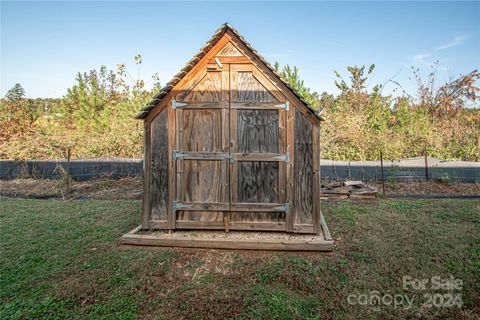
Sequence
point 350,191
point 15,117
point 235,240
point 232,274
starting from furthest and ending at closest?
point 15,117 → point 350,191 → point 235,240 → point 232,274

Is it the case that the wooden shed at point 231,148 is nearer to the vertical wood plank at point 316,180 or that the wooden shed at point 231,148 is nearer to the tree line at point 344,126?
the vertical wood plank at point 316,180

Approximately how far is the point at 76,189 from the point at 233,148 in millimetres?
7438

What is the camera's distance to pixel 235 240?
4.57 meters

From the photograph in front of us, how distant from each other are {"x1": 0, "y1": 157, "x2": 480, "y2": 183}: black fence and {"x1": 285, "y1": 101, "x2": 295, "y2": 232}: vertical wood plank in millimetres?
5014

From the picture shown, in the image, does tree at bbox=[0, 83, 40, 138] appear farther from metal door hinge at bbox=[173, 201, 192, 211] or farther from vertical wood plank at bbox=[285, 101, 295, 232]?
vertical wood plank at bbox=[285, 101, 295, 232]

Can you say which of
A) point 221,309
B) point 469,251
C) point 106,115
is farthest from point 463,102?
point 106,115

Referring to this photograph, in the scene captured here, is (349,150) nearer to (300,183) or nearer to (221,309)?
(300,183)

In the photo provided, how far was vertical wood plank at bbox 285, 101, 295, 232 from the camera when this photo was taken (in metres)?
4.75

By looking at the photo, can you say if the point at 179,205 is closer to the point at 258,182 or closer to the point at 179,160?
the point at 179,160

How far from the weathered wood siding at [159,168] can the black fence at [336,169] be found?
19.2 ft

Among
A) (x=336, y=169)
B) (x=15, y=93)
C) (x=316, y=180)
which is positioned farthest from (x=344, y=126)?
(x=15, y=93)

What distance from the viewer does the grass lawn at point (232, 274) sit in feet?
9.87

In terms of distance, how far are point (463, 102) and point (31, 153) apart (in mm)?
23331

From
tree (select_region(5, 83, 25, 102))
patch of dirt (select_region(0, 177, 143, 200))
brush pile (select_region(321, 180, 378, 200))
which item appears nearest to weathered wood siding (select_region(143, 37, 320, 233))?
brush pile (select_region(321, 180, 378, 200))
